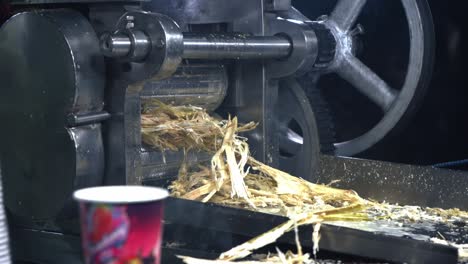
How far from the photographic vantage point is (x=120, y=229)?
48.9 inches

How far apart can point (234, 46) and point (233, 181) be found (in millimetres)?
397

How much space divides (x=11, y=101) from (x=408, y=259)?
1047 mm

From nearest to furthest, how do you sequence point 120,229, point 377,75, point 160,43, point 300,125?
point 120,229 → point 160,43 → point 300,125 → point 377,75

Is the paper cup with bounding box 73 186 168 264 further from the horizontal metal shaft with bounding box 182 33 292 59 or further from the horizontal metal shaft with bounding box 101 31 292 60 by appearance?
the horizontal metal shaft with bounding box 182 33 292 59

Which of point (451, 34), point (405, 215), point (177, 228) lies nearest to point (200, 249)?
point (177, 228)

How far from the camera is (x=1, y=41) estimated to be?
7.45ft

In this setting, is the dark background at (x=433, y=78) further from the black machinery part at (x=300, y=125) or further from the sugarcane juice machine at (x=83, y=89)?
the sugarcane juice machine at (x=83, y=89)

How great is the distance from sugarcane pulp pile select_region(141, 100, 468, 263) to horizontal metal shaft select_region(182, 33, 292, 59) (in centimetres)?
20

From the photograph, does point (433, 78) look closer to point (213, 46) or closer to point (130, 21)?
point (213, 46)

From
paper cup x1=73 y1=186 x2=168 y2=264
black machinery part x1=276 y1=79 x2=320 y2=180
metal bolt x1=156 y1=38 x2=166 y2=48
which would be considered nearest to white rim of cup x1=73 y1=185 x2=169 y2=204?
paper cup x1=73 y1=186 x2=168 y2=264

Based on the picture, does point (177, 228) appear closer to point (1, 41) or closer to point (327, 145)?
point (1, 41)

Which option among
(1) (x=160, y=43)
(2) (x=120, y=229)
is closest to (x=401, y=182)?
(1) (x=160, y=43)

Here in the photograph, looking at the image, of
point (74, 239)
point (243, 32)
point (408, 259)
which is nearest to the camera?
point (408, 259)

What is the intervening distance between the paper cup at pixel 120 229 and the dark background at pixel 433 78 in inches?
96.6
